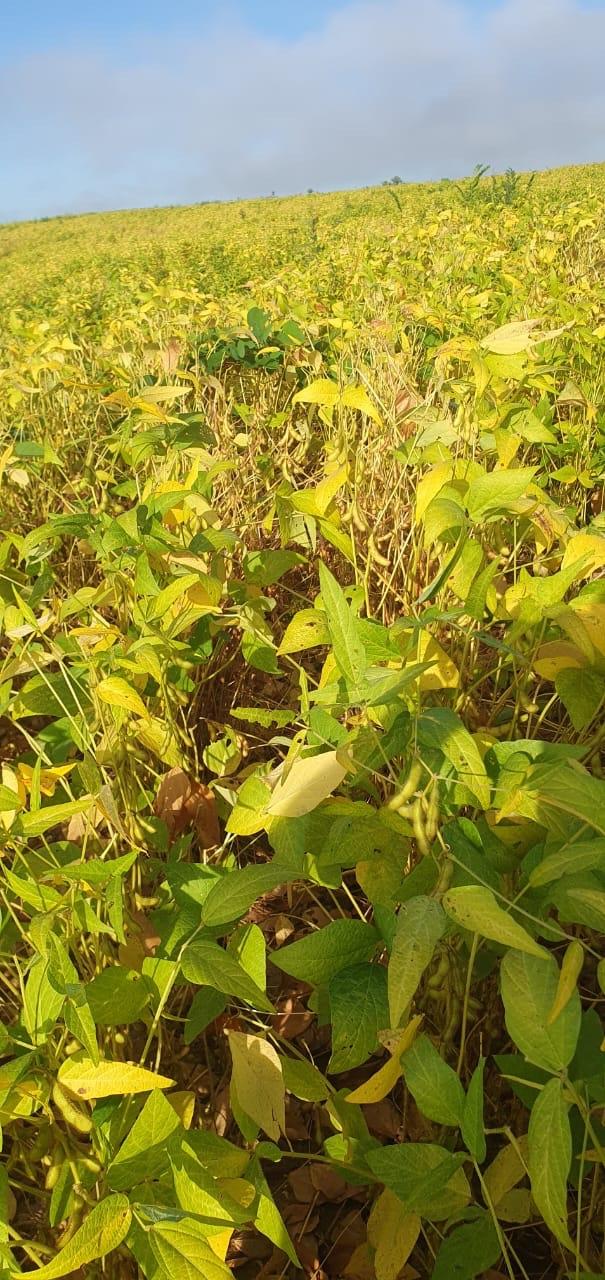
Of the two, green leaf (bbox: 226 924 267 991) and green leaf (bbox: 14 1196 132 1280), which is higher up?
green leaf (bbox: 226 924 267 991)

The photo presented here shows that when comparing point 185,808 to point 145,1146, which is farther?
point 185,808

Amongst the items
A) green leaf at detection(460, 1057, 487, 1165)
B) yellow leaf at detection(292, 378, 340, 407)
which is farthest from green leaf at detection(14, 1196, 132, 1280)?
yellow leaf at detection(292, 378, 340, 407)

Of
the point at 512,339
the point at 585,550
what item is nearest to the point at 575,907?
the point at 585,550

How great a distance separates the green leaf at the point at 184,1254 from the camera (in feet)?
1.64

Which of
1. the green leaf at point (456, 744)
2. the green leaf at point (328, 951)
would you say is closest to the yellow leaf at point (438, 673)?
the green leaf at point (456, 744)

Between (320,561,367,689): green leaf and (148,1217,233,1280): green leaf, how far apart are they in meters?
0.40

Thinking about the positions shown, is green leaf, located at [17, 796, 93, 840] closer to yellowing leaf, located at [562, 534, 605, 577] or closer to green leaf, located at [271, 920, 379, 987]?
green leaf, located at [271, 920, 379, 987]

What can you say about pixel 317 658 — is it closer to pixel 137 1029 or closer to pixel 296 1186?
pixel 137 1029

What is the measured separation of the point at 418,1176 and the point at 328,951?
173 millimetres

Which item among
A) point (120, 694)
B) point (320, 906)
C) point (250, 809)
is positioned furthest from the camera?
point (320, 906)

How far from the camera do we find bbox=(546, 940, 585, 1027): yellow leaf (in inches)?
17.7

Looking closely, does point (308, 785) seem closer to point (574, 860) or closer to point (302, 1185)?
point (574, 860)

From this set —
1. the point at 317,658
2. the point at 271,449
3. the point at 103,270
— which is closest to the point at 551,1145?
the point at 317,658

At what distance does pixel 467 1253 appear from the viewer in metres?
0.60
